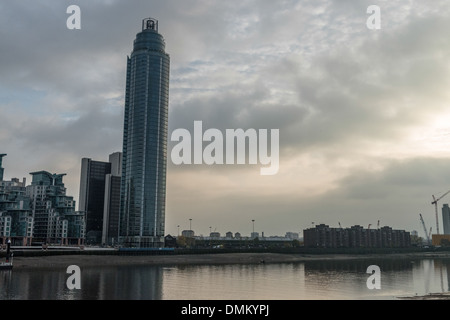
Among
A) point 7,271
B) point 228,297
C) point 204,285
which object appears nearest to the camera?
point 228,297

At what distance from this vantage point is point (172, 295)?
79688 mm
